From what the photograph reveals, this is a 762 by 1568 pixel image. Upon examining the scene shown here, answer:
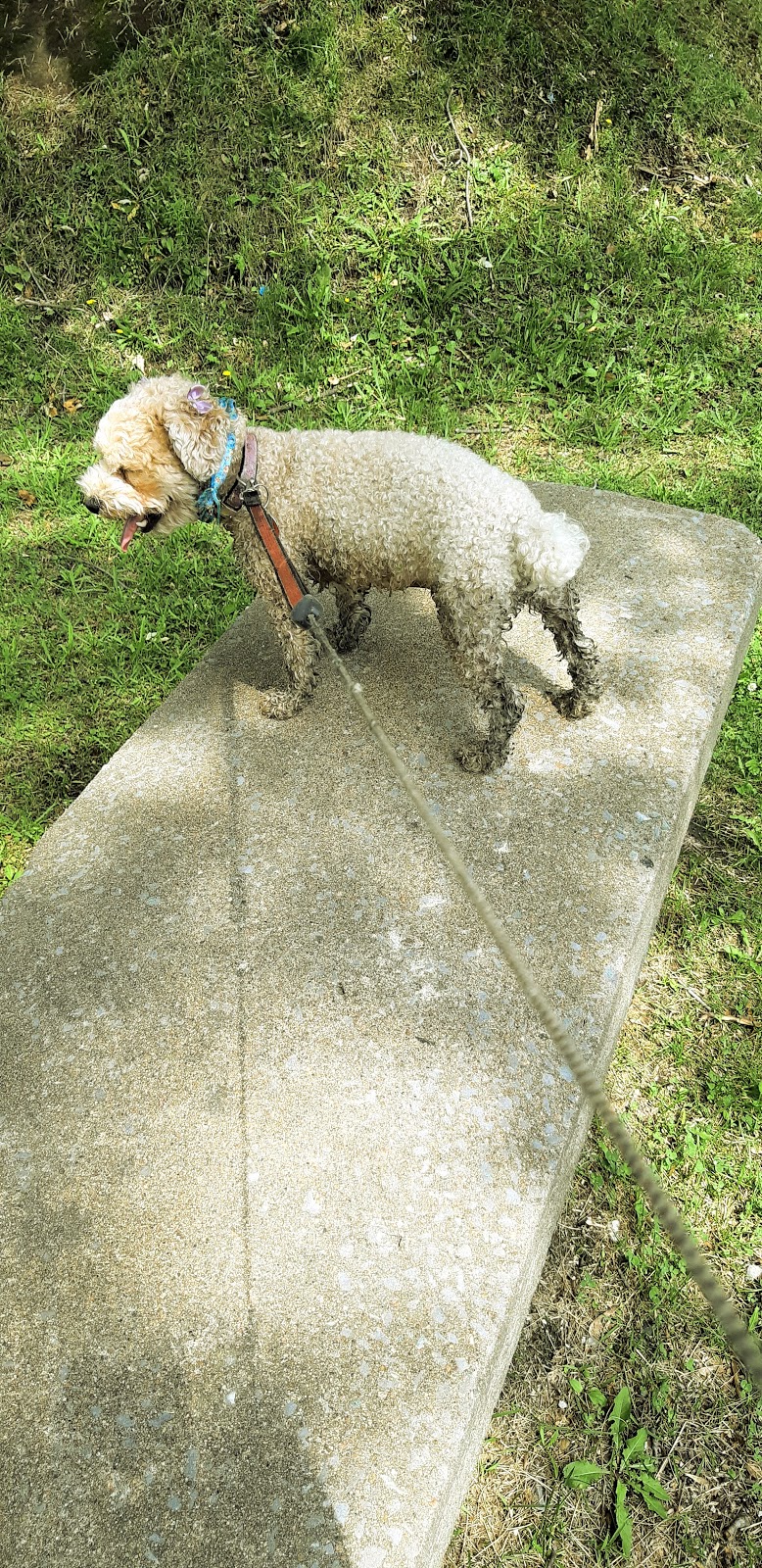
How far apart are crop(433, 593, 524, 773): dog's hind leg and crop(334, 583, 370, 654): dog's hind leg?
0.56 meters

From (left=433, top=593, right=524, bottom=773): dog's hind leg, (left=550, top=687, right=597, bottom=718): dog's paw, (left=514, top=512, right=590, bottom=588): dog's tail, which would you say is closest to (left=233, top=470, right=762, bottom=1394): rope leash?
(left=433, top=593, right=524, bottom=773): dog's hind leg

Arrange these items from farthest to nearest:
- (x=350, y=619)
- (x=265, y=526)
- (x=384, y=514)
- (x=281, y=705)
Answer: (x=350, y=619), (x=281, y=705), (x=265, y=526), (x=384, y=514)

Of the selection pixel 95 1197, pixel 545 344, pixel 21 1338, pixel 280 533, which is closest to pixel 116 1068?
pixel 95 1197

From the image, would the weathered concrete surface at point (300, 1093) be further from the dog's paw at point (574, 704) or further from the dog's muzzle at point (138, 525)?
the dog's muzzle at point (138, 525)

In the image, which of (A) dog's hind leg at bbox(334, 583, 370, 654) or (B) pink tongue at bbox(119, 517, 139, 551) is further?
(A) dog's hind leg at bbox(334, 583, 370, 654)

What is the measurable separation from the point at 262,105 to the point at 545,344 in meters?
2.27

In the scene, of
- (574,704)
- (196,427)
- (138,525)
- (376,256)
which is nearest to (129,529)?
(138,525)

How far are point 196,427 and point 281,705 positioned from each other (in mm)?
968

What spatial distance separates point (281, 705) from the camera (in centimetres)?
350

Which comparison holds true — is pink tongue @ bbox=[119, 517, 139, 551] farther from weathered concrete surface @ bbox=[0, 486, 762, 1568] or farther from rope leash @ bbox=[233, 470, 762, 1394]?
weathered concrete surface @ bbox=[0, 486, 762, 1568]

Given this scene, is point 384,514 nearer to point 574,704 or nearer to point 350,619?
point 350,619

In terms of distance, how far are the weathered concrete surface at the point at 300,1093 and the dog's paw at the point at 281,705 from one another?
2.0 inches

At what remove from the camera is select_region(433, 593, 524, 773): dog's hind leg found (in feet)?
9.80

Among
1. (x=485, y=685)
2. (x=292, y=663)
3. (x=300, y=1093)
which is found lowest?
(x=300, y=1093)
